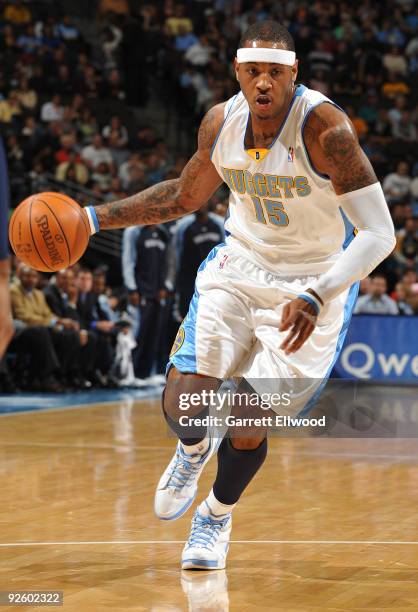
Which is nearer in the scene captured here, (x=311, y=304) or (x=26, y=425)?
(x=311, y=304)

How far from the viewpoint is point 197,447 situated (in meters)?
4.31

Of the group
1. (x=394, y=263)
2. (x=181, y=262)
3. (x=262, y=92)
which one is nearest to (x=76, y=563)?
(x=262, y=92)

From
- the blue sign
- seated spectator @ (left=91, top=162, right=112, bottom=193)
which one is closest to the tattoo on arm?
the blue sign

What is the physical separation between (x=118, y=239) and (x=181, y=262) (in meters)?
3.24

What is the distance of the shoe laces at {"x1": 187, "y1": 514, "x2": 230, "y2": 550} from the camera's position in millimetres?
4172

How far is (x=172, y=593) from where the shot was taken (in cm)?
375

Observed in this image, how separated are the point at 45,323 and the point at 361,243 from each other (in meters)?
7.12

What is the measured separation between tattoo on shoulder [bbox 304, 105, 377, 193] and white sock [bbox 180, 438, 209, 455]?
1.12 meters

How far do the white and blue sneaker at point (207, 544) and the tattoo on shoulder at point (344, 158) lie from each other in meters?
1.37

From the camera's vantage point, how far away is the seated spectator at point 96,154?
15.0 m

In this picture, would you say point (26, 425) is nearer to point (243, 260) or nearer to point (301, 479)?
point (301, 479)

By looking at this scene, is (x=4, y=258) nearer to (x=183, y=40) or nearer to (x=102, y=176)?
(x=102, y=176)

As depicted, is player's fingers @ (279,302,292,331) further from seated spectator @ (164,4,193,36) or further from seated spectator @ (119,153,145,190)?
seated spectator @ (164,4,193,36)

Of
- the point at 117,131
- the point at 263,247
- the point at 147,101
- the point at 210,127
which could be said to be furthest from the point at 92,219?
the point at 147,101
